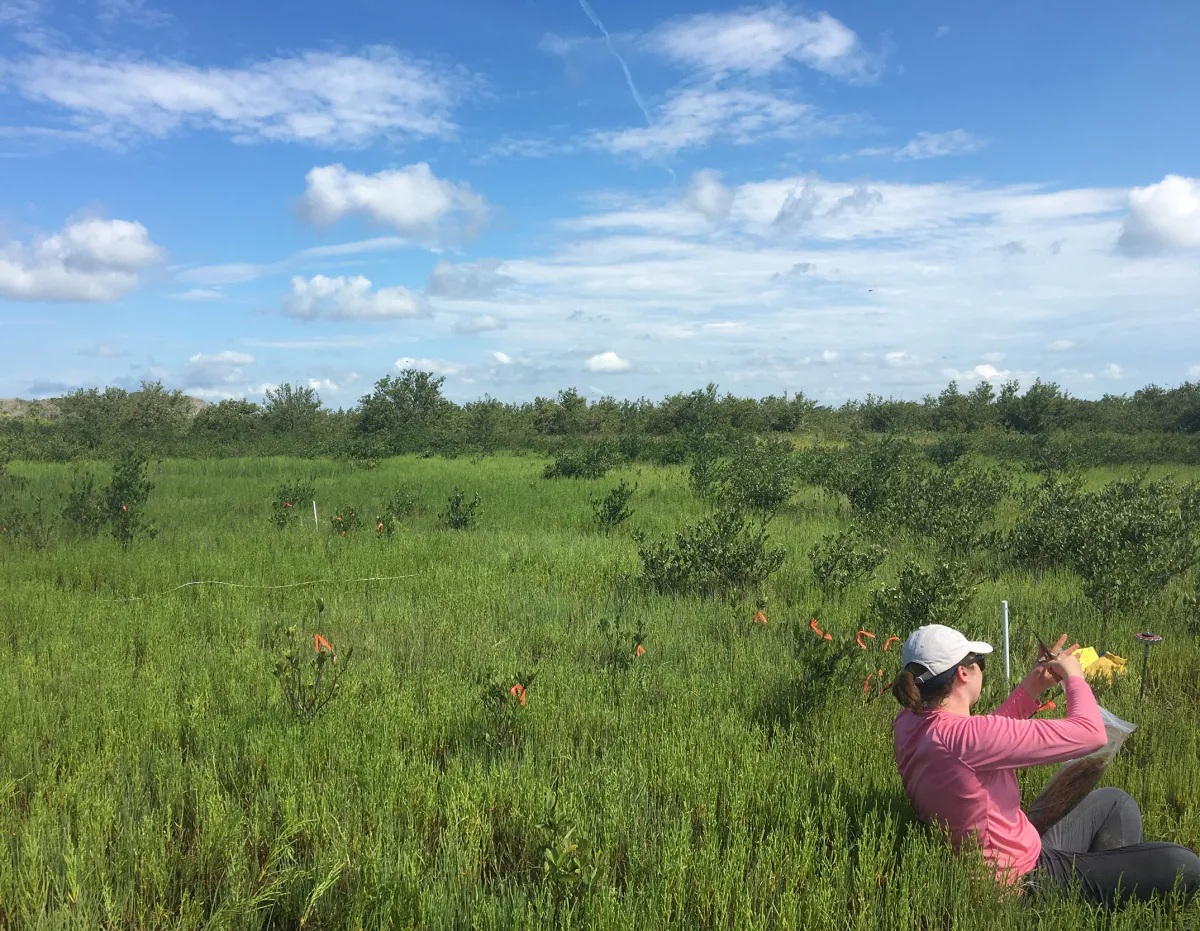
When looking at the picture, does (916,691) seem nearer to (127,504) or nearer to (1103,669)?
(1103,669)

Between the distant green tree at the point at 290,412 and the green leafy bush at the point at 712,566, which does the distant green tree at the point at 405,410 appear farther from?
the green leafy bush at the point at 712,566

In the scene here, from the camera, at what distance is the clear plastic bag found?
2959 millimetres

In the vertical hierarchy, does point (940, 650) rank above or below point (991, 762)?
above

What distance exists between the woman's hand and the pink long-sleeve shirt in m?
0.05

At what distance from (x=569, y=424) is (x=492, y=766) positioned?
35477mm

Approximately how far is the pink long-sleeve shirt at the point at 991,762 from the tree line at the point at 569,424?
22.8 meters

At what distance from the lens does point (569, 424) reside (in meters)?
39.1

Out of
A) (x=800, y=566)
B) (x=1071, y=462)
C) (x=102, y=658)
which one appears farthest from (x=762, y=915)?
(x=1071, y=462)

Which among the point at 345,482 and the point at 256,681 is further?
the point at 345,482

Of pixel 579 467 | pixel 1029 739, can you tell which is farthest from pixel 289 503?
pixel 1029 739

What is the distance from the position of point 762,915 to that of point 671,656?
3.32 m

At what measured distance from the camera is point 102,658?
5703mm

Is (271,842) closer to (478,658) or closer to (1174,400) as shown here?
(478,658)

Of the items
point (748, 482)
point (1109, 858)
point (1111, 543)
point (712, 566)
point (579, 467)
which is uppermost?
point (579, 467)
